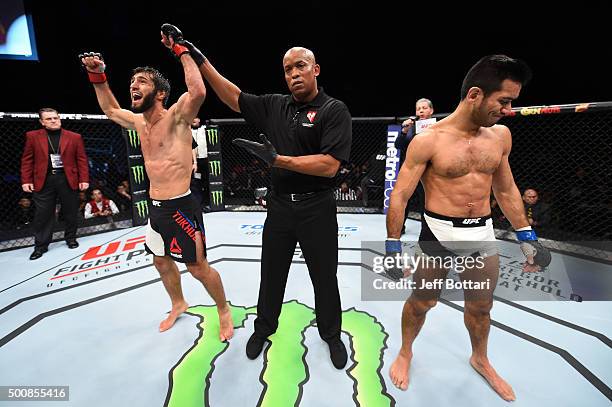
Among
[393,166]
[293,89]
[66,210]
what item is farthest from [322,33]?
[293,89]

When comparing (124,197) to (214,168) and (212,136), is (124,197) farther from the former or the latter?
(212,136)

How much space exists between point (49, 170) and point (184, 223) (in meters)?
2.92

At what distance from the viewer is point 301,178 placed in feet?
5.64

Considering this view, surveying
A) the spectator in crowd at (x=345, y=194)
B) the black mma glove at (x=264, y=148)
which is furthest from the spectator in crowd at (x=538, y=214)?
the black mma glove at (x=264, y=148)

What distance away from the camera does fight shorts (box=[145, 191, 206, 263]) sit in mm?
2031

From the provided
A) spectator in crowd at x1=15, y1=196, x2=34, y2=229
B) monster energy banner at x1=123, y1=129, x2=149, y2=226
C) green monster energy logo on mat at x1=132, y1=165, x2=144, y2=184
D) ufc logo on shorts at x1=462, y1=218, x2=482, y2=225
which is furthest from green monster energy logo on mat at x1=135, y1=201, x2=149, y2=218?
ufc logo on shorts at x1=462, y1=218, x2=482, y2=225

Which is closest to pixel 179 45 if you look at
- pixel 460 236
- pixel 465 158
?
pixel 465 158

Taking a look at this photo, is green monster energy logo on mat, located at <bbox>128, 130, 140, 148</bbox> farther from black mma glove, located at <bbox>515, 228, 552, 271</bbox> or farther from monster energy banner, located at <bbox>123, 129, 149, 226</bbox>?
black mma glove, located at <bbox>515, 228, 552, 271</bbox>

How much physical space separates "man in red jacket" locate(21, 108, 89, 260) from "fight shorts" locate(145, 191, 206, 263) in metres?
2.61

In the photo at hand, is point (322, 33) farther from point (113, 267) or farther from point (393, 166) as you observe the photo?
point (113, 267)

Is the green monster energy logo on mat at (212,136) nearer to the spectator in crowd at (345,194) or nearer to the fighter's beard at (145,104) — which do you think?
the spectator in crowd at (345,194)

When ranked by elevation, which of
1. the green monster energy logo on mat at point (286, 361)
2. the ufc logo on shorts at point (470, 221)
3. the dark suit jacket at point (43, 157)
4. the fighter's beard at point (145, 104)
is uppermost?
the fighter's beard at point (145, 104)

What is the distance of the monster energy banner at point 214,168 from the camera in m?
5.70

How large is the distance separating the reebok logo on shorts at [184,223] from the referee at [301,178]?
53 cm
